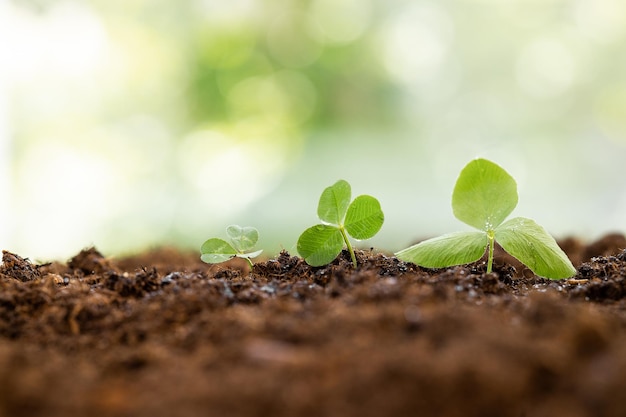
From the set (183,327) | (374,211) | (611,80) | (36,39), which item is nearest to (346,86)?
(611,80)

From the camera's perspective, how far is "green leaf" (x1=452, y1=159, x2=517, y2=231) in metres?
0.84

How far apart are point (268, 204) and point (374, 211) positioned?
3198 mm

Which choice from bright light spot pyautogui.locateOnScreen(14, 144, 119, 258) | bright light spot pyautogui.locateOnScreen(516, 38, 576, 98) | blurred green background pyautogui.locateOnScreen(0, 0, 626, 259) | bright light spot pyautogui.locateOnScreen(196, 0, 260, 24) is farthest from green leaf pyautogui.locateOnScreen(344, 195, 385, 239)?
bright light spot pyautogui.locateOnScreen(196, 0, 260, 24)

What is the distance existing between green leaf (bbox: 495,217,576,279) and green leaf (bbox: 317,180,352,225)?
22 centimetres

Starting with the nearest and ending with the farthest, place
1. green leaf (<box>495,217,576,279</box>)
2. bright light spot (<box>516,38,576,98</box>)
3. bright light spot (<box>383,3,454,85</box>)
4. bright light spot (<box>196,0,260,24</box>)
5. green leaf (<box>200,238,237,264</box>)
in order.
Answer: green leaf (<box>495,217,576,279</box>) < green leaf (<box>200,238,237,264</box>) < bright light spot (<box>516,38,576,98</box>) < bright light spot (<box>383,3,454,85</box>) < bright light spot (<box>196,0,260,24</box>)

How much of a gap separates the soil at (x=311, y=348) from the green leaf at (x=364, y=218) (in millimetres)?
115

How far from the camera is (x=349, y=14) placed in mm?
4184

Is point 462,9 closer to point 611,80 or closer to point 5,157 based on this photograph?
point 611,80

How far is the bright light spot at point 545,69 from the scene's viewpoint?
12.5 feet

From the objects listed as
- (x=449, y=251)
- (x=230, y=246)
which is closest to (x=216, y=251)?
(x=230, y=246)

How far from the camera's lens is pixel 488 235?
84 centimetres

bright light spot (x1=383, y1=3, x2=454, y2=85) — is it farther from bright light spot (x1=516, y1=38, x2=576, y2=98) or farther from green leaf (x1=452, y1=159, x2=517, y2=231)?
green leaf (x1=452, y1=159, x2=517, y2=231)

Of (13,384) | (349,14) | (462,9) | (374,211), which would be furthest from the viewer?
(349,14)

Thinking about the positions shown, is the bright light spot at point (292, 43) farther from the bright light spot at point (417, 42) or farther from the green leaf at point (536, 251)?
the green leaf at point (536, 251)
